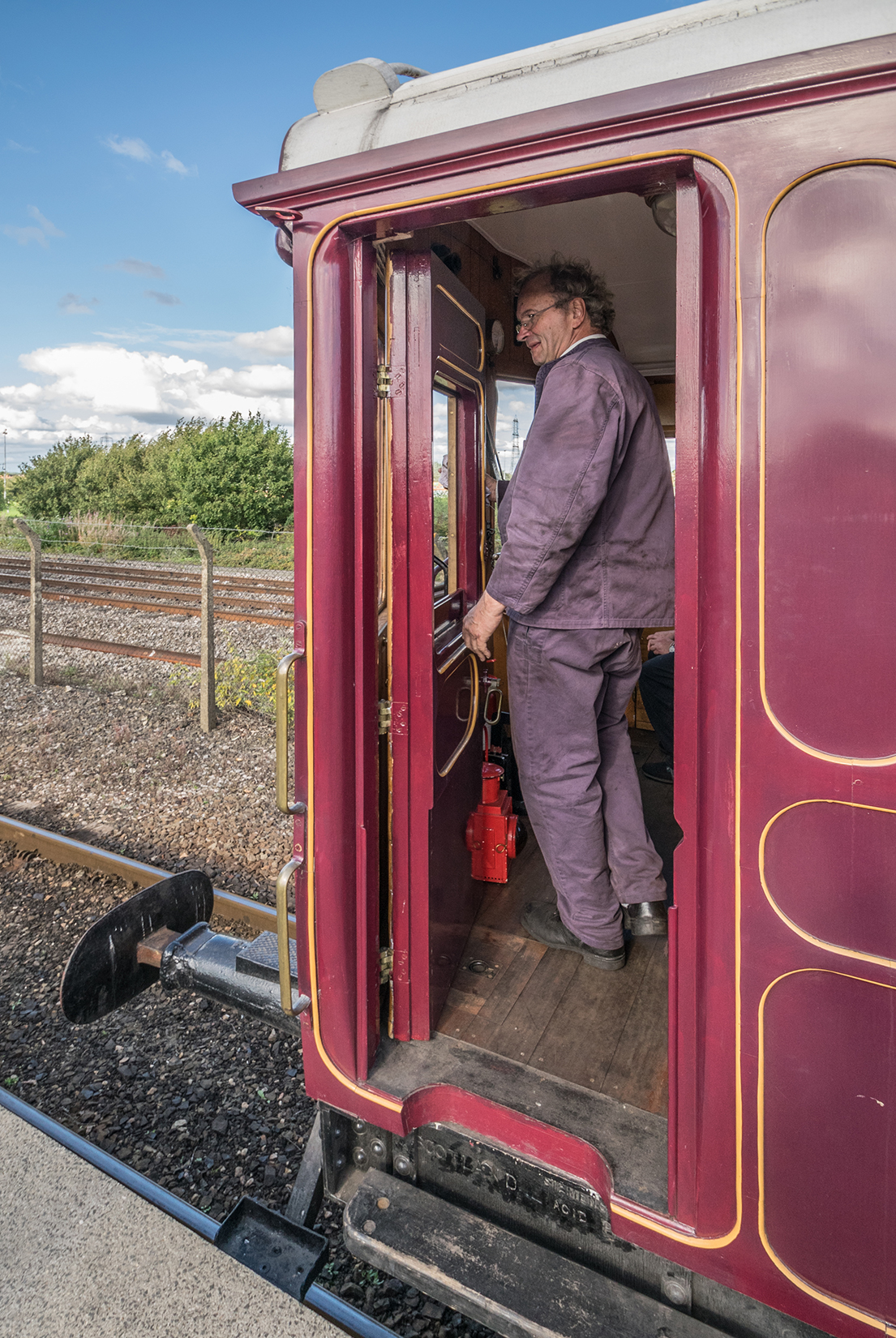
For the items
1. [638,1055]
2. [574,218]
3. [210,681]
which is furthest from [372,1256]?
[210,681]

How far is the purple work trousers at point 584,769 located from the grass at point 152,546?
17079mm

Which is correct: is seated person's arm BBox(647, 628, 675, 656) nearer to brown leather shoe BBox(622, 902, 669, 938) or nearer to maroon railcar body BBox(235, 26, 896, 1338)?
brown leather shoe BBox(622, 902, 669, 938)

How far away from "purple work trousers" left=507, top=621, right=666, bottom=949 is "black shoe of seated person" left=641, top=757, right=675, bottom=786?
1707 millimetres

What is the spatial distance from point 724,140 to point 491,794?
2.18 meters

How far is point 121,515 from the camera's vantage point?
101ft

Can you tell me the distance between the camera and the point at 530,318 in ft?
7.94

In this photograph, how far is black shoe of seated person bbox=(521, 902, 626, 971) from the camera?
258cm

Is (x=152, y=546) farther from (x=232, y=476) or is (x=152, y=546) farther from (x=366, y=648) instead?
(x=366, y=648)

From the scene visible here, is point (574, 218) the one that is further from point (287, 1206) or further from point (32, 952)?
point (32, 952)

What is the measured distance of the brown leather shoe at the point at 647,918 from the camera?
8.20 ft

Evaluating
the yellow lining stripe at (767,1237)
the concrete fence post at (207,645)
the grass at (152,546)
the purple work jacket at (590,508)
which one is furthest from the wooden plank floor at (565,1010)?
the grass at (152,546)

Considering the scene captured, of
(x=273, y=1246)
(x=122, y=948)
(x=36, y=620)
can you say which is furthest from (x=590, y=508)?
(x=36, y=620)

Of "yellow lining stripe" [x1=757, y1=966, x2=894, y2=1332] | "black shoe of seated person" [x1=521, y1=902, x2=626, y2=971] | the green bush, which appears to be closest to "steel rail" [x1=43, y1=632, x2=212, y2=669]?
"black shoe of seated person" [x1=521, y1=902, x2=626, y2=971]

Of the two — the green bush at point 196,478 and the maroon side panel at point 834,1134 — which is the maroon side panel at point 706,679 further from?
the green bush at point 196,478
